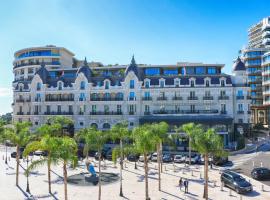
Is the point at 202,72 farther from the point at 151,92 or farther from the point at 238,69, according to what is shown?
the point at 151,92

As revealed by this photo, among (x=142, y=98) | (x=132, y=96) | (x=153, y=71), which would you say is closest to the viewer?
(x=142, y=98)

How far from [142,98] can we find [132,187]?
36.5m

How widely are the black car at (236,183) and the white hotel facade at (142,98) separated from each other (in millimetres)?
30042

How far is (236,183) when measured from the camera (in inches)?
1334

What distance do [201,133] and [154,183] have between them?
1184 cm

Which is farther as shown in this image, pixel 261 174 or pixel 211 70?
pixel 211 70

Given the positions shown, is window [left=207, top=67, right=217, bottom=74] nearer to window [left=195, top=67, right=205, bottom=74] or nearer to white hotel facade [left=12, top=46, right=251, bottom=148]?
white hotel facade [left=12, top=46, right=251, bottom=148]

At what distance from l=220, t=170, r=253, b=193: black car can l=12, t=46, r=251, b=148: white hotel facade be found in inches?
1183

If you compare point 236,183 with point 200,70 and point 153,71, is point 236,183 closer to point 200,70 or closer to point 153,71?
point 200,70

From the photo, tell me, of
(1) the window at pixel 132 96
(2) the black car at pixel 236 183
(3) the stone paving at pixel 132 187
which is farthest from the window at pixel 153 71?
(2) the black car at pixel 236 183

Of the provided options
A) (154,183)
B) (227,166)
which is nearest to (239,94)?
(227,166)

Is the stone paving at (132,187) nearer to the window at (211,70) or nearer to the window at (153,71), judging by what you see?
the window at (153,71)

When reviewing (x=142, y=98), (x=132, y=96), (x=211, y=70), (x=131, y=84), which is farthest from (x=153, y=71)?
(x=211, y=70)

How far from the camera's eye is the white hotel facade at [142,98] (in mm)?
68750
